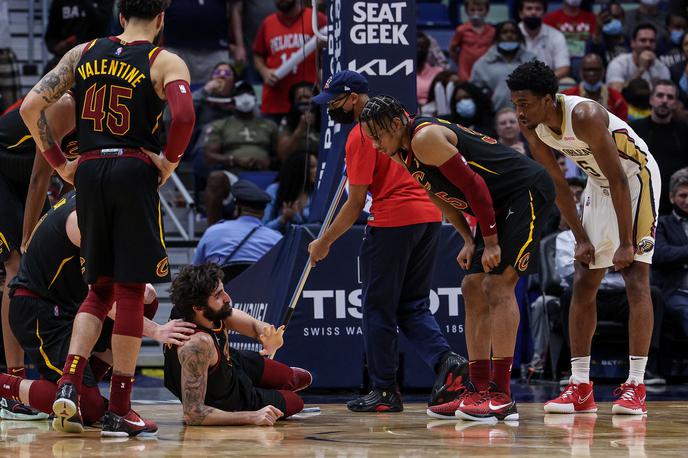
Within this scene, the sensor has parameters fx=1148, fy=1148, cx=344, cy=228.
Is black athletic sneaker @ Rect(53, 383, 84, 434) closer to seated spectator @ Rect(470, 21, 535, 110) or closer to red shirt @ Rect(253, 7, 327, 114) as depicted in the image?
red shirt @ Rect(253, 7, 327, 114)

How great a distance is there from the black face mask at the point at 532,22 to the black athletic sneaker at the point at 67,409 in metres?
8.18

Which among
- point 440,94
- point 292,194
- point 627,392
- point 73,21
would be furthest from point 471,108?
point 627,392

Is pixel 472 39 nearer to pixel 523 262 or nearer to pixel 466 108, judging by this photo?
pixel 466 108

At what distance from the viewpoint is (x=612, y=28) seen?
39.3 feet

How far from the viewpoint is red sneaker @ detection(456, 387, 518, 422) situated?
530 centimetres

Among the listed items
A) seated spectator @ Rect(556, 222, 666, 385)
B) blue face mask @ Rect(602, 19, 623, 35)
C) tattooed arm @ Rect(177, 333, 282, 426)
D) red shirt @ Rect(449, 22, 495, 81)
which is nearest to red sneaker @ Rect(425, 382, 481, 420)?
tattooed arm @ Rect(177, 333, 282, 426)

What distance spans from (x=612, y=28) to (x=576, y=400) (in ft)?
23.0

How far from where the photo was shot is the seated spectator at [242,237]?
7.96 m

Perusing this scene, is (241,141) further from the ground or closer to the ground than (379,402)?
further from the ground

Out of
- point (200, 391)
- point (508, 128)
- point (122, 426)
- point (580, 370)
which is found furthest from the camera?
point (508, 128)

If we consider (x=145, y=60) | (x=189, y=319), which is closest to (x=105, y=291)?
(x=189, y=319)

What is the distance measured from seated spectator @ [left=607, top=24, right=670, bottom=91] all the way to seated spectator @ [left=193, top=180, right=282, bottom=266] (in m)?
4.75

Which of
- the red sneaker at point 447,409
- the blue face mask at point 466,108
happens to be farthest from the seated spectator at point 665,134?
the red sneaker at point 447,409

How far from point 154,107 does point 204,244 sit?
333 centimetres
